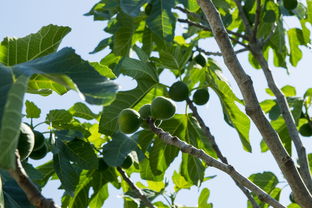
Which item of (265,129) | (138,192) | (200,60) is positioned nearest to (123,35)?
(200,60)

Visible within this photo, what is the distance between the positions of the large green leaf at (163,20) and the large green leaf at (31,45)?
867 millimetres

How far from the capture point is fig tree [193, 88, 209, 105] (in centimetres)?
283

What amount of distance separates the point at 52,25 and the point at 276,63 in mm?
2999

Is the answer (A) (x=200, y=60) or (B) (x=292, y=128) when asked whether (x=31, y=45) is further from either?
(A) (x=200, y=60)

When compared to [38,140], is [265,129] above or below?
above

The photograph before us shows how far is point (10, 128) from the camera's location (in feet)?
2.89

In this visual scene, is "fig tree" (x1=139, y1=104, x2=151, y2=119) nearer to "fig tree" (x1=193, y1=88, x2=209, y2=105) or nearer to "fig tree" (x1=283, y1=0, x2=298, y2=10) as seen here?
"fig tree" (x1=193, y1=88, x2=209, y2=105)

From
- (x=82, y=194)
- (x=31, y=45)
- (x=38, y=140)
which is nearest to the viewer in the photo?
(x=31, y=45)

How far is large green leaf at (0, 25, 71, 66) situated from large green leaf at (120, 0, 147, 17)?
72 cm

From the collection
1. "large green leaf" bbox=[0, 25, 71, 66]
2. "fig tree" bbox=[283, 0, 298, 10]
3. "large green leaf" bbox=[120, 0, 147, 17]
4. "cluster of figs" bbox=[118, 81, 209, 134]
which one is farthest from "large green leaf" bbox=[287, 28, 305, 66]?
"large green leaf" bbox=[0, 25, 71, 66]

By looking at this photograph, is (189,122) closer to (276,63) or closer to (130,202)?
(130,202)

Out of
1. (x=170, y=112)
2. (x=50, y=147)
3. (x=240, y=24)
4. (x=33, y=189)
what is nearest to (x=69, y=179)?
(x=50, y=147)

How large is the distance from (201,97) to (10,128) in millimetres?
2014

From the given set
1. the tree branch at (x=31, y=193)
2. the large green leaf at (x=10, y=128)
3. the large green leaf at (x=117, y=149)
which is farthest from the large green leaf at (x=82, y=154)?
the large green leaf at (x=10, y=128)
